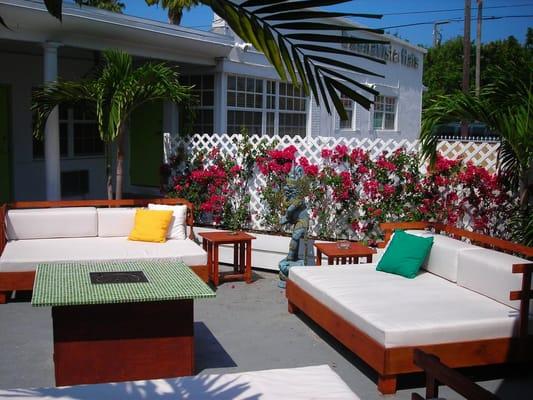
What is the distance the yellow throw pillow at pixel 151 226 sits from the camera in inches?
265

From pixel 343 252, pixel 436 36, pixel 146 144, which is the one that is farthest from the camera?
pixel 436 36

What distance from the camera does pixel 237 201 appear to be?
27.6ft

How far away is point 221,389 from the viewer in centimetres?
308

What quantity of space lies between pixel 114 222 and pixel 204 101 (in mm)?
4622

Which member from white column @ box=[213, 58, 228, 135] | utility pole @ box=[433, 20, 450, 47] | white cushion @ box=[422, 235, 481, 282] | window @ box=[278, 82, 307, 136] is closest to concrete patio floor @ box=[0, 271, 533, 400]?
white cushion @ box=[422, 235, 481, 282]

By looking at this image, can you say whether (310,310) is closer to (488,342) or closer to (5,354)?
(488,342)

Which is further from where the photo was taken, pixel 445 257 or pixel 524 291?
pixel 445 257

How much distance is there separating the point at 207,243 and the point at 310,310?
210 cm

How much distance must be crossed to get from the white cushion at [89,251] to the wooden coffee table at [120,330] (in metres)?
1.73

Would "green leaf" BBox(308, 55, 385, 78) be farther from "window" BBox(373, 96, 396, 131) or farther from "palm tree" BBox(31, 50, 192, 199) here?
"window" BBox(373, 96, 396, 131)

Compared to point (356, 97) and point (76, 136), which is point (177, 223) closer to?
point (76, 136)

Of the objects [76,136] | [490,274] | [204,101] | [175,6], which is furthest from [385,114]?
[490,274]

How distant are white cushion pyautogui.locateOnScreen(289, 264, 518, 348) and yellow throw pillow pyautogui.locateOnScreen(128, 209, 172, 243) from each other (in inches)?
76.9

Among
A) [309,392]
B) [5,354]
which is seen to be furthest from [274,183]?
[309,392]
